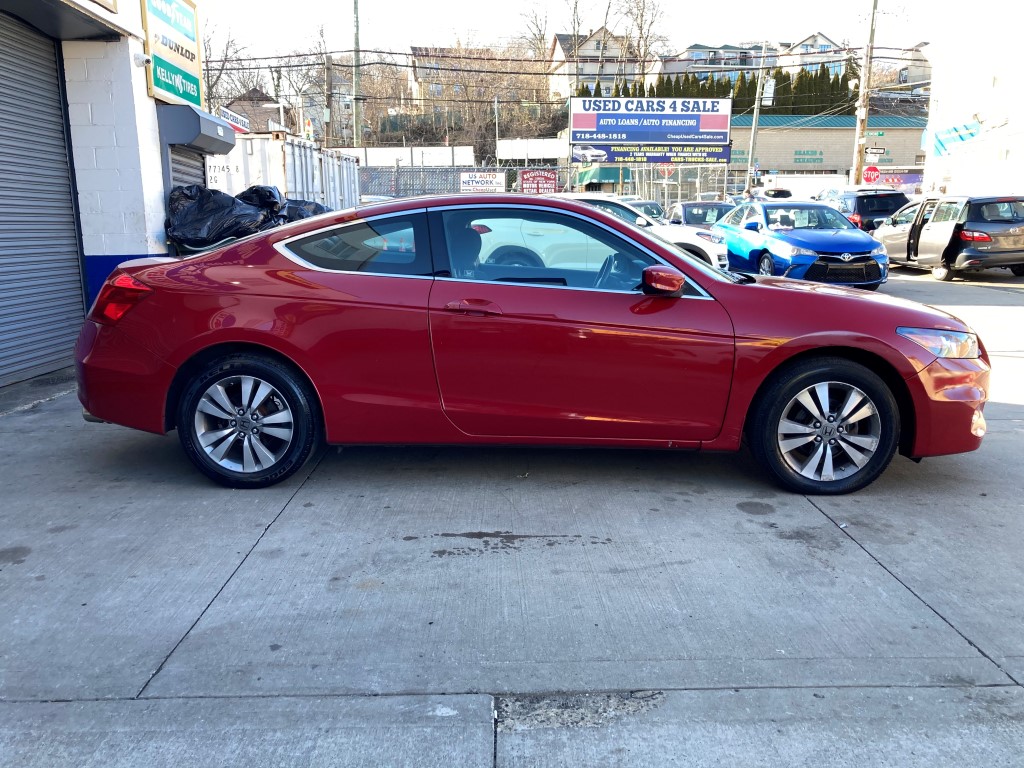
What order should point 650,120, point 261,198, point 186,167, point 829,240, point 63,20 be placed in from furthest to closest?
point 650,120 → point 829,240 → point 261,198 → point 186,167 → point 63,20

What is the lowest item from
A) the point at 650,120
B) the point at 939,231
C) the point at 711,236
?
the point at 711,236

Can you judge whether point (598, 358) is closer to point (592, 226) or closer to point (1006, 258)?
point (592, 226)

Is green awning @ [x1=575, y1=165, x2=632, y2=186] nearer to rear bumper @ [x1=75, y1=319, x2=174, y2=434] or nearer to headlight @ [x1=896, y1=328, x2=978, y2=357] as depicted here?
headlight @ [x1=896, y1=328, x2=978, y2=357]

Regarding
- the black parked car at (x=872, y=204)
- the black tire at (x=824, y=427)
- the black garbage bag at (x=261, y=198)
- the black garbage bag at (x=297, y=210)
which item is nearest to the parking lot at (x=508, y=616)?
the black tire at (x=824, y=427)

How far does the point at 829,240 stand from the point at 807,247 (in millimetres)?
443

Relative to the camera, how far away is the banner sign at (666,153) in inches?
1617

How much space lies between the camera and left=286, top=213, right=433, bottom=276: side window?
15.1 feet

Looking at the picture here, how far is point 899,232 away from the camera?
18031mm

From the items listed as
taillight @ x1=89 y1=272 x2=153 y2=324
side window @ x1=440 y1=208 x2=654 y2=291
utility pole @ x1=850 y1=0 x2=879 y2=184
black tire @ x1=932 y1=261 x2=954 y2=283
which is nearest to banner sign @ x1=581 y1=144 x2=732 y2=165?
utility pole @ x1=850 y1=0 x2=879 y2=184

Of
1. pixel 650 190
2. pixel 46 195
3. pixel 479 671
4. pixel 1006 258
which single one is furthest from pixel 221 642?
pixel 650 190

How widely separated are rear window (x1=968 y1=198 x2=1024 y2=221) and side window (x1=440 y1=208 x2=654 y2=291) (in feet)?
44.9

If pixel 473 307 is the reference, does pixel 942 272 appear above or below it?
below

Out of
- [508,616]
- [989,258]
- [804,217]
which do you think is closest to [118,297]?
Answer: [508,616]

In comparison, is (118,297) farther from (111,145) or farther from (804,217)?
(804,217)
